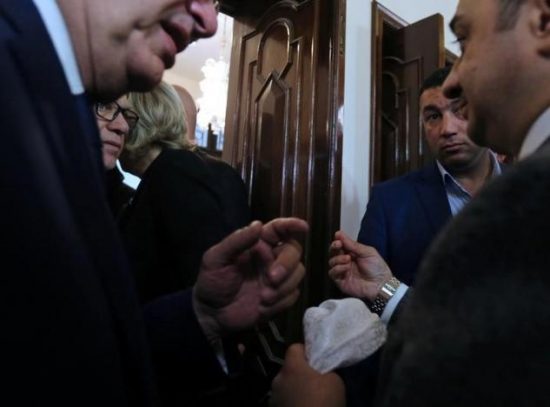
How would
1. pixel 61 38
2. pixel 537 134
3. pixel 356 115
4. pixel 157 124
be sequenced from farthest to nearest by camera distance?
pixel 356 115 → pixel 157 124 → pixel 537 134 → pixel 61 38

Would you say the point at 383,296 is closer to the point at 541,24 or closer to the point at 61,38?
the point at 541,24

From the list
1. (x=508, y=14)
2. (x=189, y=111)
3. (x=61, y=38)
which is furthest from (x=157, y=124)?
(x=508, y=14)

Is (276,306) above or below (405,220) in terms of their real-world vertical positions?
below

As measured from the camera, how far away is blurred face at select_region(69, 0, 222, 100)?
0.63m

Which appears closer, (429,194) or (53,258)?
(53,258)

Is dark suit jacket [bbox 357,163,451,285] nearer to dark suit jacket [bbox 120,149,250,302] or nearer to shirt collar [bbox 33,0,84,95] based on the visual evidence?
dark suit jacket [bbox 120,149,250,302]

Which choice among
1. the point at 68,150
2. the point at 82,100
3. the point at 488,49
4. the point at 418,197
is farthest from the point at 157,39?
the point at 418,197

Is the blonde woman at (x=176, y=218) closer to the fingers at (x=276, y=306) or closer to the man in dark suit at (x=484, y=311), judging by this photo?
the fingers at (x=276, y=306)

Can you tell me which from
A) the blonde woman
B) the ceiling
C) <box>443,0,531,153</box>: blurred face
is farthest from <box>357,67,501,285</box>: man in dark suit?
the ceiling

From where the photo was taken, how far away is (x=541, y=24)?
29.9 inches

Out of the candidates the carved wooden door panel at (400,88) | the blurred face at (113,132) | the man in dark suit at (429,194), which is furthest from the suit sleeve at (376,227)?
the blurred face at (113,132)

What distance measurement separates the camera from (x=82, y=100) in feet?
2.00

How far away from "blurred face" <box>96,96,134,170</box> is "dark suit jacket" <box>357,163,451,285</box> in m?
0.87

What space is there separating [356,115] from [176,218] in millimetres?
1254
